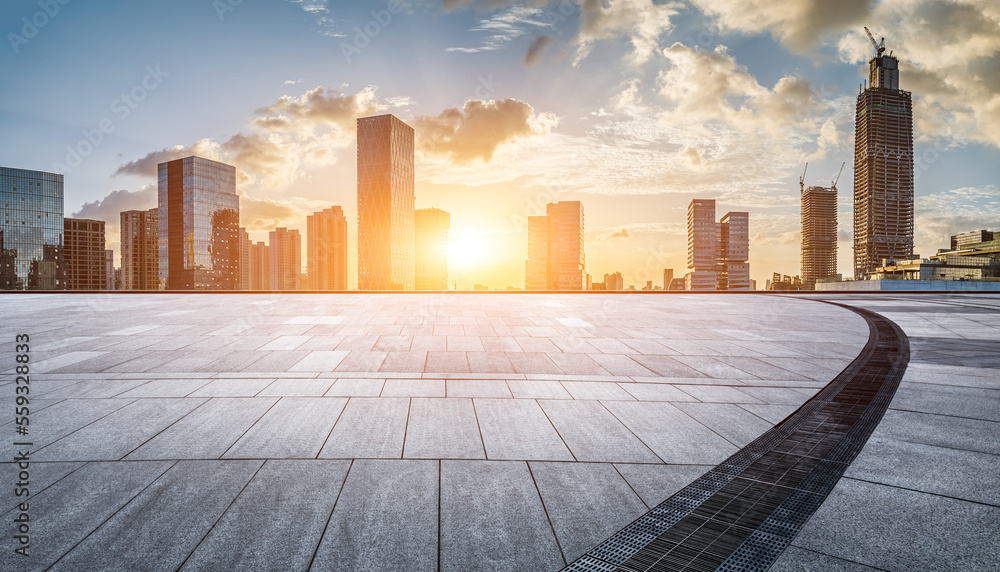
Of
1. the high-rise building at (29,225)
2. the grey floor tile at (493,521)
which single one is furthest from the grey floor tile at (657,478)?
the high-rise building at (29,225)

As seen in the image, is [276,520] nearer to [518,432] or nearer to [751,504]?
[518,432]

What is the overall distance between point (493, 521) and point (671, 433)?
10.5ft

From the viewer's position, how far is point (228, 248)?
18812 centimetres

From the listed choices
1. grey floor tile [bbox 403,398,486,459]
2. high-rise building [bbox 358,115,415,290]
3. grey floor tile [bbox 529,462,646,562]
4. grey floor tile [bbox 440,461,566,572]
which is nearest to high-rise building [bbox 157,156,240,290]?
high-rise building [bbox 358,115,415,290]

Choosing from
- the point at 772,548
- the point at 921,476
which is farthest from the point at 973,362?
the point at 772,548

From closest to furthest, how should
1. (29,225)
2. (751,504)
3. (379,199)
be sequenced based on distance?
(751,504) < (29,225) < (379,199)

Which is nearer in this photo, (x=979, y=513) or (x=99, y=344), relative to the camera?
(x=979, y=513)

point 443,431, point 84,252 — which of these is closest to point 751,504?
point 443,431

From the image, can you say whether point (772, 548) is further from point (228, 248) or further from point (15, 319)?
point (228, 248)

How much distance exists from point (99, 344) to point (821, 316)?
25.6 meters

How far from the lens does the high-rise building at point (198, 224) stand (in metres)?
179

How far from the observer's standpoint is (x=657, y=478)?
4602 millimetres

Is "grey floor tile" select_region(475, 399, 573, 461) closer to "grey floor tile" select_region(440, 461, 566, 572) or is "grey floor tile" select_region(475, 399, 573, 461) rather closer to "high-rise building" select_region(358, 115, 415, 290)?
"grey floor tile" select_region(440, 461, 566, 572)

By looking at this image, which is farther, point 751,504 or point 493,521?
point 751,504
